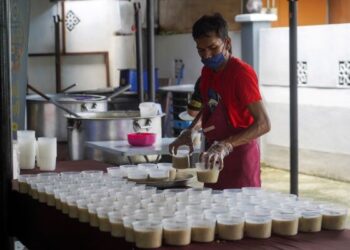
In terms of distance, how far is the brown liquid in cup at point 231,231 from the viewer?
3105mm

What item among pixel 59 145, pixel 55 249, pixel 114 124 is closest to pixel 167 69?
pixel 59 145

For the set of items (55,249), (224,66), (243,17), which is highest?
(243,17)

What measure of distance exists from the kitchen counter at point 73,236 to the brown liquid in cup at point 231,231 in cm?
3

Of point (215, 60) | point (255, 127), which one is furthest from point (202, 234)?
point (215, 60)

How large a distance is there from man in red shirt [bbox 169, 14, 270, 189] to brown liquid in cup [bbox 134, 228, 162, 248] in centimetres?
134

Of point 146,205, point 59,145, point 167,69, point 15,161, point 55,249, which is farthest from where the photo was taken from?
point 167,69

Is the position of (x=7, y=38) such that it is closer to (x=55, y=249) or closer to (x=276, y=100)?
(x=55, y=249)

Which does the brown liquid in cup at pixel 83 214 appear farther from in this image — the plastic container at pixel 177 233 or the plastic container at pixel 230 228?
the plastic container at pixel 230 228

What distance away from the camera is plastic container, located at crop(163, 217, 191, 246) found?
303cm

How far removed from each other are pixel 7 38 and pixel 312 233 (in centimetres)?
261

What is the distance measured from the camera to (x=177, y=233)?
303cm

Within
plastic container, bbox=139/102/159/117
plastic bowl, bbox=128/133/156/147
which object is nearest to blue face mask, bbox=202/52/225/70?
plastic bowl, bbox=128/133/156/147

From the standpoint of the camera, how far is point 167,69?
15.4 m

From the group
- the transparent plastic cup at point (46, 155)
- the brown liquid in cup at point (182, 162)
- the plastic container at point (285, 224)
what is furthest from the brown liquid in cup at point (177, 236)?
the transparent plastic cup at point (46, 155)
